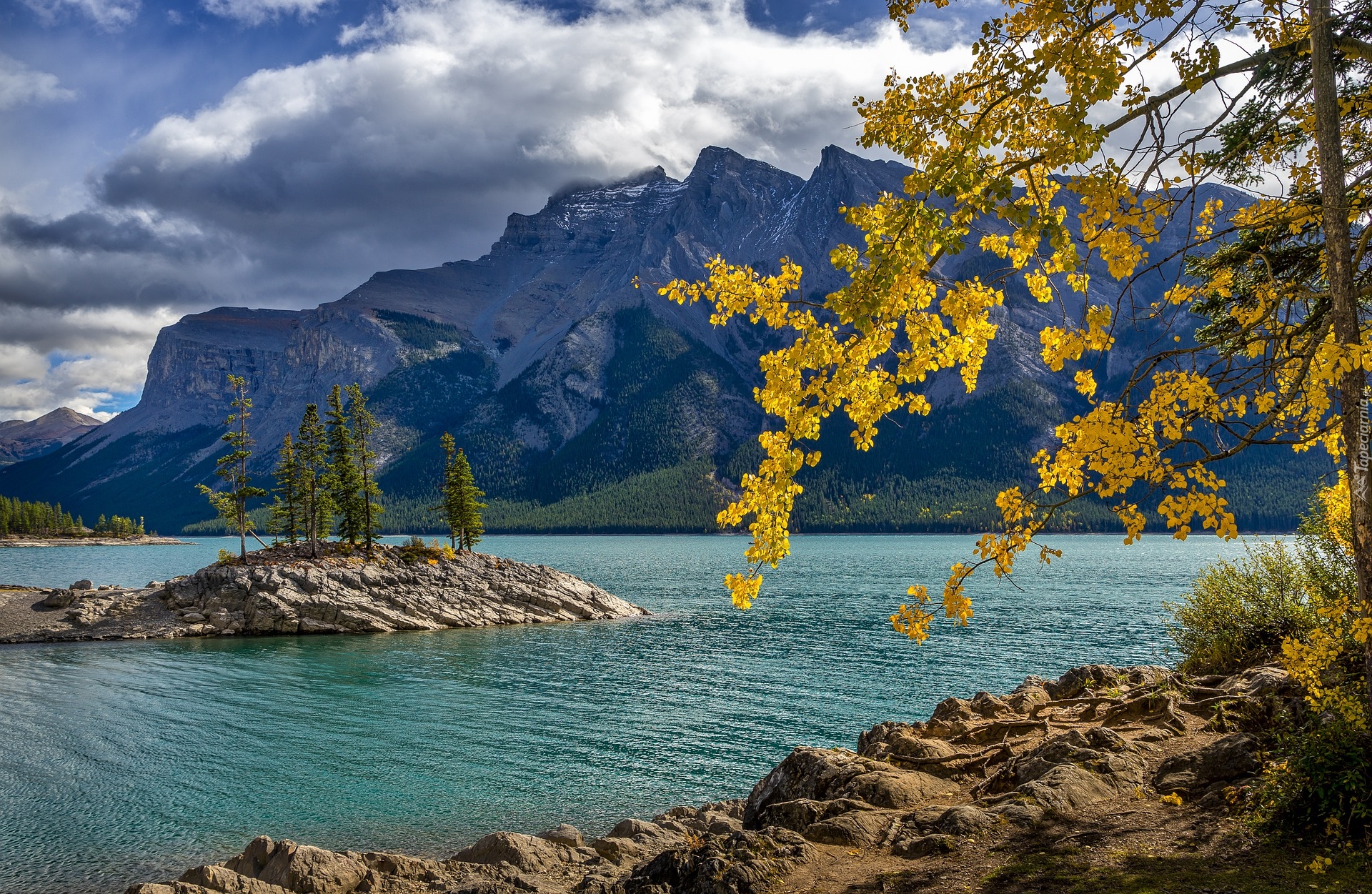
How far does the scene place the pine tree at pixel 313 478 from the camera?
60.1 meters

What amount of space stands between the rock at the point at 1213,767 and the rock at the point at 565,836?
1026 cm

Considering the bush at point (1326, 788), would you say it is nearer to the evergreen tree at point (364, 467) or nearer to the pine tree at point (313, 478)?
the evergreen tree at point (364, 467)

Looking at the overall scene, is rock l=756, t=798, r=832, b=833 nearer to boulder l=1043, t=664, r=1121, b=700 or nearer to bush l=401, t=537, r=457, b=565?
boulder l=1043, t=664, r=1121, b=700

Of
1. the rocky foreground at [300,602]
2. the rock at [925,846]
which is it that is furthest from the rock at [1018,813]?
the rocky foreground at [300,602]

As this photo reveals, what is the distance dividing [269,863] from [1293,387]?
15.1m

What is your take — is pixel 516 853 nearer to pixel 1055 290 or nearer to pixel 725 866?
pixel 725 866

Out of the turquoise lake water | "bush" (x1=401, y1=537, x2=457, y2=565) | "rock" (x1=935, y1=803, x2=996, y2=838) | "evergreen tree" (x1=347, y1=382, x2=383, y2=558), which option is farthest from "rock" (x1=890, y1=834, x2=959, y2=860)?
"evergreen tree" (x1=347, y1=382, x2=383, y2=558)

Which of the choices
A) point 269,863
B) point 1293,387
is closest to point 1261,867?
point 1293,387

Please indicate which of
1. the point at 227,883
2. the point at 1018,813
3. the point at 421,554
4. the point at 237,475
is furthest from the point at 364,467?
the point at 1018,813

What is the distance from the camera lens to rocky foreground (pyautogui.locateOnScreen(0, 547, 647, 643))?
1887 inches

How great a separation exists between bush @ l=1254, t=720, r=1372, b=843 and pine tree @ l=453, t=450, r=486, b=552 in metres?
63.5

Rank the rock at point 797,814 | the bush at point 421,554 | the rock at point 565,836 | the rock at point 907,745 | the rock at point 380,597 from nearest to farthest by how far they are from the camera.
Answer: the rock at point 797,814 → the rock at point 907,745 → the rock at point 565,836 → the rock at point 380,597 → the bush at point 421,554

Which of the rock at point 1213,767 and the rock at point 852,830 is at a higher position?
the rock at point 1213,767

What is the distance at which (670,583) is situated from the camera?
86.8 m
